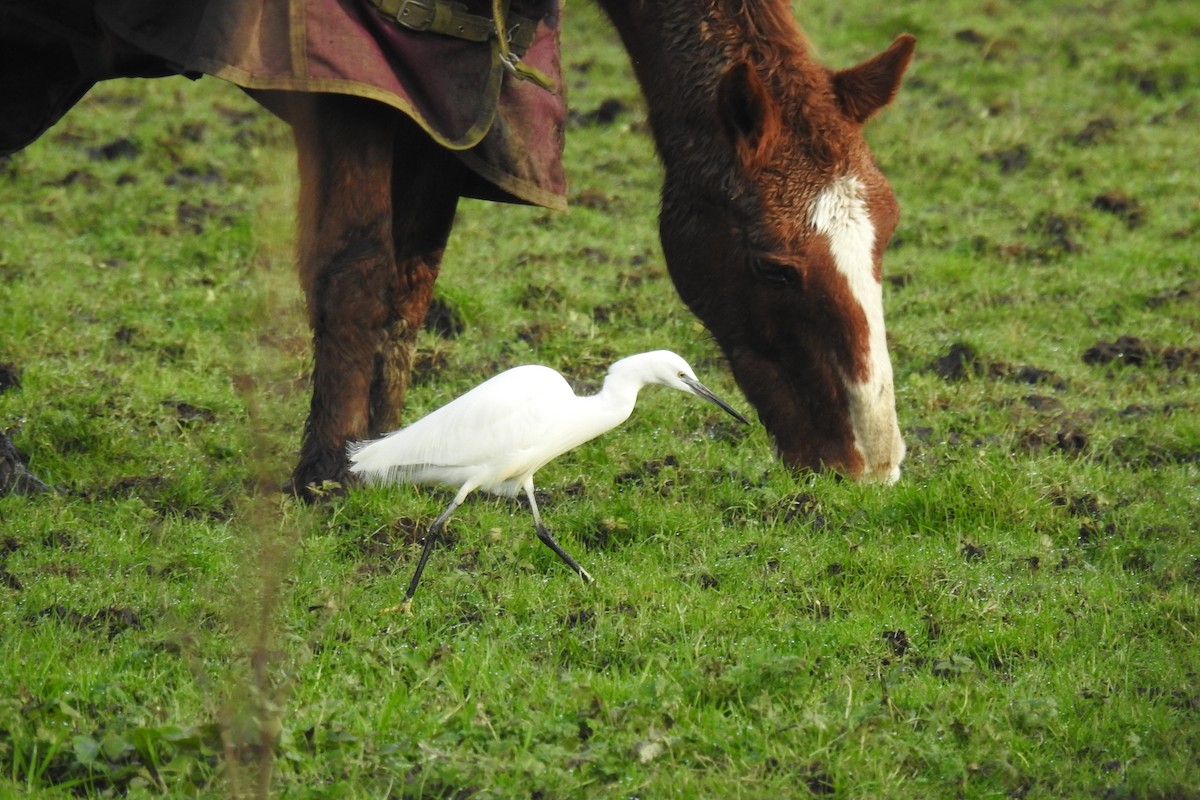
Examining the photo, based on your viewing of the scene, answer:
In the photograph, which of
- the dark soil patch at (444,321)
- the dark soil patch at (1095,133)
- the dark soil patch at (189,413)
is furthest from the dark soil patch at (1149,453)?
the dark soil patch at (1095,133)

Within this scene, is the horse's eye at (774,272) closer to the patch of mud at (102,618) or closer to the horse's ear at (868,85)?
the horse's ear at (868,85)

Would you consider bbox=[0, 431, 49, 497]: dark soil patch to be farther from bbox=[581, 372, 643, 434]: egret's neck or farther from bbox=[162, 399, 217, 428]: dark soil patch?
bbox=[581, 372, 643, 434]: egret's neck

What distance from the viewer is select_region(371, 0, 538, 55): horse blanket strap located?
A: 13.9ft

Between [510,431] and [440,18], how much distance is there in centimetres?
117

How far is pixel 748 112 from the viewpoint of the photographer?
4.34 meters

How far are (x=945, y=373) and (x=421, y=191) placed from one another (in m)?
2.31

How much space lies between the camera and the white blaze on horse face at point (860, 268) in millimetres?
4336

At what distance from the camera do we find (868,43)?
10938 millimetres

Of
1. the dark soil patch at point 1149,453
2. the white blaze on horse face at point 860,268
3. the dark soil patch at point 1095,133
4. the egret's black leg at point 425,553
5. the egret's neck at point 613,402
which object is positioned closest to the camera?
the egret's black leg at point 425,553

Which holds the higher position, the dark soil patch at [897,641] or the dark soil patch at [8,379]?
the dark soil patch at [8,379]

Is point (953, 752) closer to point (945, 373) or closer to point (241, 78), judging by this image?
point (241, 78)

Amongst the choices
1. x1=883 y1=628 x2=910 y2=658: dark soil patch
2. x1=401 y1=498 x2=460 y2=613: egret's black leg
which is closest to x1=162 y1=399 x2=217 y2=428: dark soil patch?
x1=401 y1=498 x2=460 y2=613: egret's black leg

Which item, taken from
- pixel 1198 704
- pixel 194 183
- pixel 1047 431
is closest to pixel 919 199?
pixel 1047 431

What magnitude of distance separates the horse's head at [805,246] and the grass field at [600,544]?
198 millimetres
